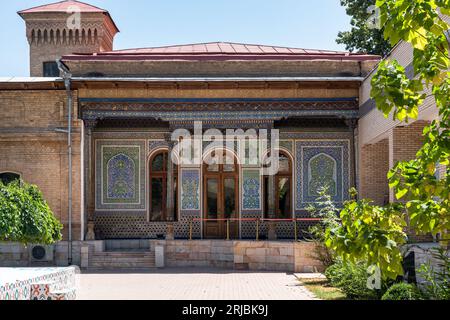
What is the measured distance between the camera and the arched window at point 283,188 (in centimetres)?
2345

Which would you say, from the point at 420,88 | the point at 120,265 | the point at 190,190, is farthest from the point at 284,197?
the point at 420,88

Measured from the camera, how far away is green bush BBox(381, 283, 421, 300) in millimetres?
11398

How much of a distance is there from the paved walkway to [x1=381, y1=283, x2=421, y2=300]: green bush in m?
2.53

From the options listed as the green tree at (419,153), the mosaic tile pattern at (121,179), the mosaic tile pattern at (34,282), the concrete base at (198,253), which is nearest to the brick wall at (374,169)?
the concrete base at (198,253)

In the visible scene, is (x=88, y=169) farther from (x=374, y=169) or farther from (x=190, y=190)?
(x=374, y=169)

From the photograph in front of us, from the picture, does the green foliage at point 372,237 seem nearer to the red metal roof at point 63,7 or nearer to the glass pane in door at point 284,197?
the glass pane in door at point 284,197

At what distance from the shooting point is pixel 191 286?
16.5m

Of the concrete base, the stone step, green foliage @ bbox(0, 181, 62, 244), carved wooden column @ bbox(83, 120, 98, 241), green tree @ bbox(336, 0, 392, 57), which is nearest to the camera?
green foliage @ bbox(0, 181, 62, 244)

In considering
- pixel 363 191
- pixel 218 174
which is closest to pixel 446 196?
pixel 363 191

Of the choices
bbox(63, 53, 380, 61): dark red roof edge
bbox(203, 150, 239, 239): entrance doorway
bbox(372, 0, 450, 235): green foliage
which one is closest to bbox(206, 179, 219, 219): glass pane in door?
bbox(203, 150, 239, 239): entrance doorway

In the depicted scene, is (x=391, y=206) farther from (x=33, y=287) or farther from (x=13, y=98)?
(x=13, y=98)

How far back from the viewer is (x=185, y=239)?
72.8 ft

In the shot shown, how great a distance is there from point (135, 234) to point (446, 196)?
18.5 meters

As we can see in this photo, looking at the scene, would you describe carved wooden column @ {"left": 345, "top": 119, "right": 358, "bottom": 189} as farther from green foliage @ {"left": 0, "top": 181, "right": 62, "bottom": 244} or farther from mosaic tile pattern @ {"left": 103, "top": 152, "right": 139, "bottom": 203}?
green foliage @ {"left": 0, "top": 181, "right": 62, "bottom": 244}
